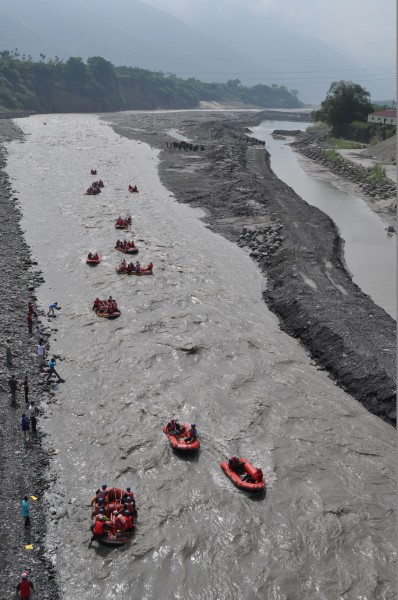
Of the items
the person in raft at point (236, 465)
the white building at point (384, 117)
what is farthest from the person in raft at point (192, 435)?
the white building at point (384, 117)

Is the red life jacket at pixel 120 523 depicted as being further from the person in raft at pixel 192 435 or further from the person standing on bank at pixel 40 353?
the person standing on bank at pixel 40 353

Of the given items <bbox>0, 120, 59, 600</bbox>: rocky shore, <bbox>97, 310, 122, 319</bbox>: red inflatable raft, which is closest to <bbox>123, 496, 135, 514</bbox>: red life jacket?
<bbox>0, 120, 59, 600</bbox>: rocky shore

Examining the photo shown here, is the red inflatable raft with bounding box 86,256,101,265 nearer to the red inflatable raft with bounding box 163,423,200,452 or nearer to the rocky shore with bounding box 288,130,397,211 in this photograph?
the red inflatable raft with bounding box 163,423,200,452

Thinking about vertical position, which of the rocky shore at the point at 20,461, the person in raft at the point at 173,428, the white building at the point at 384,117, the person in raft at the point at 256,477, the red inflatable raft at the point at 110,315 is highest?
the white building at the point at 384,117

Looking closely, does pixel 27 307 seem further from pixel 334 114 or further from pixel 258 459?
pixel 334 114

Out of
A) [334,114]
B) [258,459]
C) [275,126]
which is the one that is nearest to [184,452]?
[258,459]

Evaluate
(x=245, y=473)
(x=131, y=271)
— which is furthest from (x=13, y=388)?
(x=131, y=271)
